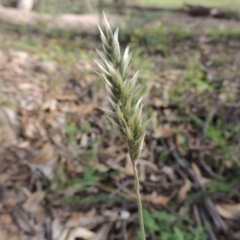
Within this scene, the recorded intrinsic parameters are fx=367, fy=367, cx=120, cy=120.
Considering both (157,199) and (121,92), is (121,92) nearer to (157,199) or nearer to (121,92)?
(121,92)

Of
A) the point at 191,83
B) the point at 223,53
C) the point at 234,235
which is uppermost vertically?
the point at 223,53

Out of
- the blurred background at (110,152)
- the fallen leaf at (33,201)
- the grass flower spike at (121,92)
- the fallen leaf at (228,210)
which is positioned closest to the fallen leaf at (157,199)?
the blurred background at (110,152)

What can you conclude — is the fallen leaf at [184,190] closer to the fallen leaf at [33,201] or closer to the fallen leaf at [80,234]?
the fallen leaf at [80,234]

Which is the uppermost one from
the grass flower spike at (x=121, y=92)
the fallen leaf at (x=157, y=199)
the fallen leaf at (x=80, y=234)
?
the grass flower spike at (x=121, y=92)

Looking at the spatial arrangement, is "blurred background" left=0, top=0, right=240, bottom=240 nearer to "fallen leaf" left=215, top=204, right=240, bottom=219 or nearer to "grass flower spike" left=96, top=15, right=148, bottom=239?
"fallen leaf" left=215, top=204, right=240, bottom=219

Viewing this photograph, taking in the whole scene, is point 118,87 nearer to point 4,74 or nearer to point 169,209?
point 169,209

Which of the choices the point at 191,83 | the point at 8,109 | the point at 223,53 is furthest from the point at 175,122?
the point at 223,53
